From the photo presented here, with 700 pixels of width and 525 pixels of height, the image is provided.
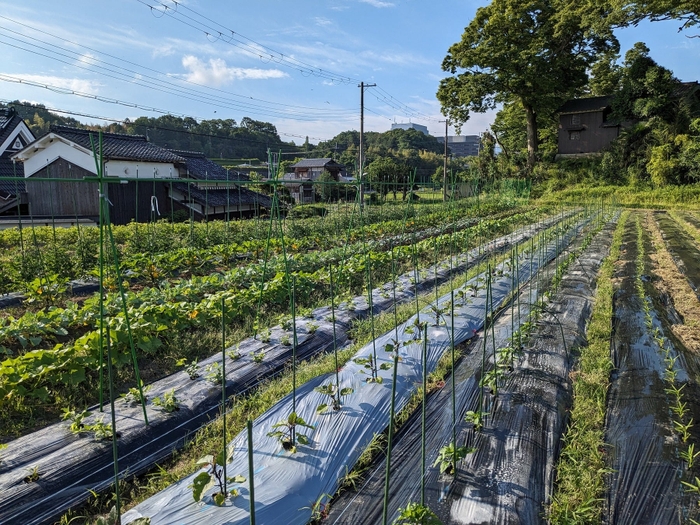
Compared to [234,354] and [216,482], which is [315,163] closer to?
[234,354]

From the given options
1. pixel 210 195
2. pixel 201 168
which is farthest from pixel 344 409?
pixel 201 168

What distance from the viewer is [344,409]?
2.59 metres

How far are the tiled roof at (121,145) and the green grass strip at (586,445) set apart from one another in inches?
600

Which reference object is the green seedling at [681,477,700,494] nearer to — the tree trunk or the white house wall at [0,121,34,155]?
the white house wall at [0,121,34,155]

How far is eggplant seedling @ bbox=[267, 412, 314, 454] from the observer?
2.20 metres

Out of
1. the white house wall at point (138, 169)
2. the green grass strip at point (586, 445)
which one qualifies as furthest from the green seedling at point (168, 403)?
the white house wall at point (138, 169)

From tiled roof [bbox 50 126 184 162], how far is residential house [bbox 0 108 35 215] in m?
2.23

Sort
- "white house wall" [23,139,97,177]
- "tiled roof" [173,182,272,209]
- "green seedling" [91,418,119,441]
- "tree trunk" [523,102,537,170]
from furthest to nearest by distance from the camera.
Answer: "tree trunk" [523,102,537,170] → "tiled roof" [173,182,272,209] → "white house wall" [23,139,97,177] → "green seedling" [91,418,119,441]

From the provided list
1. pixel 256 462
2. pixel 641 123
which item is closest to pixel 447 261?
pixel 256 462

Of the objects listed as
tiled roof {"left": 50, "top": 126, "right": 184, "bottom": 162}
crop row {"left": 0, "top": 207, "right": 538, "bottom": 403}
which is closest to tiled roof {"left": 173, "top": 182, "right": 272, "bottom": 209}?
tiled roof {"left": 50, "top": 126, "right": 184, "bottom": 162}

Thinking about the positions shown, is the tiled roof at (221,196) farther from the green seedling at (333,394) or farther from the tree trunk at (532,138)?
the tree trunk at (532,138)

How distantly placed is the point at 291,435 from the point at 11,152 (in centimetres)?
2121

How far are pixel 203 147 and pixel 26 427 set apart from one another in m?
33.5

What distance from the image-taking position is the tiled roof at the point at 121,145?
14805 mm
